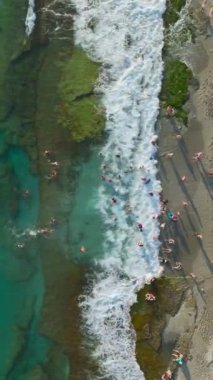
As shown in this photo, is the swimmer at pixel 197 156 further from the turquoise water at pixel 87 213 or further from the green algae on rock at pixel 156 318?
the green algae on rock at pixel 156 318

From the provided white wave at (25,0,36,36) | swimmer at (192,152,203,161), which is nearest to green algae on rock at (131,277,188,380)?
swimmer at (192,152,203,161)

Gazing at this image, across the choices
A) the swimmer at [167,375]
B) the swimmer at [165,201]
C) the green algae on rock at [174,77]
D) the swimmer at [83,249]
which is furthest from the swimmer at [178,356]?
the green algae on rock at [174,77]

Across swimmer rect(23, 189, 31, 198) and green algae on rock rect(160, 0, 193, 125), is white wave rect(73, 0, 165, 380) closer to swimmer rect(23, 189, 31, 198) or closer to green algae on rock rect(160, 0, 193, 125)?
green algae on rock rect(160, 0, 193, 125)

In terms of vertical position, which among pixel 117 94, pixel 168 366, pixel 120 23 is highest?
pixel 120 23

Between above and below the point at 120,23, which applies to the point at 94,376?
below

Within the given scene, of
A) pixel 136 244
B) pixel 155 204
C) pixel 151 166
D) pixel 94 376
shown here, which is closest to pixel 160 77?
pixel 151 166

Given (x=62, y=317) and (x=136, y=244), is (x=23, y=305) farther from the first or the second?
(x=136, y=244)

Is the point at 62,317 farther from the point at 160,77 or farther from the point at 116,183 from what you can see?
the point at 160,77
